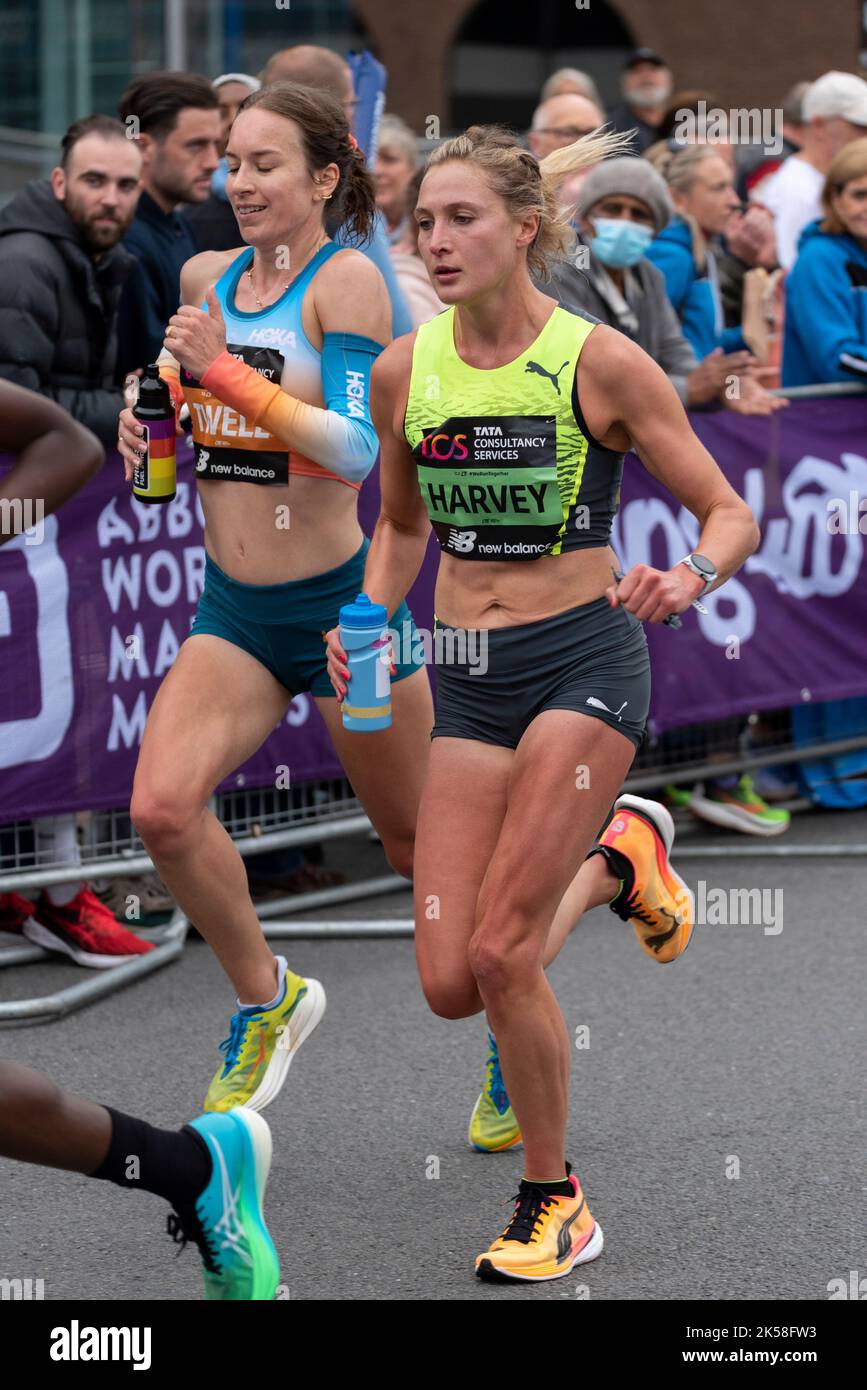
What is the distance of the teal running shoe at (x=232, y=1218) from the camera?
375 cm

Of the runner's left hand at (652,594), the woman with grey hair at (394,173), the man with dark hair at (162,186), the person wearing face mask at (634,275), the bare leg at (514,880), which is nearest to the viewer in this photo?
the runner's left hand at (652,594)

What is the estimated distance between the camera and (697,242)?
905 cm

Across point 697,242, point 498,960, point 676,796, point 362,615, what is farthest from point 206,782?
point 697,242

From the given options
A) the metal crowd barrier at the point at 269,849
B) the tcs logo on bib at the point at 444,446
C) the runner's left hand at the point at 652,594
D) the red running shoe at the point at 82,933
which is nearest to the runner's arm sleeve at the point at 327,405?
the tcs logo on bib at the point at 444,446

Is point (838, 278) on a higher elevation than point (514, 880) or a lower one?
higher

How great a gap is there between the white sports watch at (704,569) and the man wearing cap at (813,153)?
6.47 meters

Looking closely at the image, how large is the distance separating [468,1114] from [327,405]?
1881 millimetres

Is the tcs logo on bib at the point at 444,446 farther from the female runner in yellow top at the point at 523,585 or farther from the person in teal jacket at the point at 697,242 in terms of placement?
the person in teal jacket at the point at 697,242

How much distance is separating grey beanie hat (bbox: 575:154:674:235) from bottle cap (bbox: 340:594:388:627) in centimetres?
408

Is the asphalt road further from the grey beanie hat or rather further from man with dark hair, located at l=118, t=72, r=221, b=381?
the grey beanie hat

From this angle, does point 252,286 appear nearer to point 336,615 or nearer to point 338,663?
point 336,615

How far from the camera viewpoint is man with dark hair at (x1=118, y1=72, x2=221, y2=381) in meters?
7.45

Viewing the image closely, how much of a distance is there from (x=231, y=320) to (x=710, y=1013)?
2606mm
